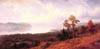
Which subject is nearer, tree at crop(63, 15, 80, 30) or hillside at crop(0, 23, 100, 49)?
hillside at crop(0, 23, 100, 49)

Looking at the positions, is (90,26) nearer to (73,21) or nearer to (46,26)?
(73,21)

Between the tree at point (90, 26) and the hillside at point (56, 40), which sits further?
the tree at point (90, 26)

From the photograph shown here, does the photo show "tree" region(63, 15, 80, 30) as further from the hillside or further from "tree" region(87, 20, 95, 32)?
"tree" region(87, 20, 95, 32)

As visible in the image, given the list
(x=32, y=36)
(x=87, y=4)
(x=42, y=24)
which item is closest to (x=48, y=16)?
(x=42, y=24)

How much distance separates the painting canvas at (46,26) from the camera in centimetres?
701

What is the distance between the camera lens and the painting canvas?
7.01m

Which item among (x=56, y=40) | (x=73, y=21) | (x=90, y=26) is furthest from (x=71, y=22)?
(x=56, y=40)

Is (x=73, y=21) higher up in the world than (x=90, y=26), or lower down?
higher up

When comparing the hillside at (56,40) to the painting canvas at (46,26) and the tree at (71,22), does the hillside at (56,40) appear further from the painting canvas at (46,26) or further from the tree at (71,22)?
the tree at (71,22)

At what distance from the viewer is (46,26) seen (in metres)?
7.15

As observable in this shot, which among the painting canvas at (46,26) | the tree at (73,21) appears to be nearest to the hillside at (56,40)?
the painting canvas at (46,26)

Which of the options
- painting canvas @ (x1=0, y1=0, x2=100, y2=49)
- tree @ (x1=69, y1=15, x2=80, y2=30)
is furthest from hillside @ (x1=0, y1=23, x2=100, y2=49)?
tree @ (x1=69, y1=15, x2=80, y2=30)

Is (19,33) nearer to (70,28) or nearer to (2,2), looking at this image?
(2,2)

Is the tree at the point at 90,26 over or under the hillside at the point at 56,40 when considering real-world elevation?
A: over
